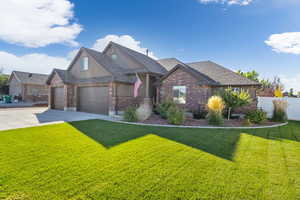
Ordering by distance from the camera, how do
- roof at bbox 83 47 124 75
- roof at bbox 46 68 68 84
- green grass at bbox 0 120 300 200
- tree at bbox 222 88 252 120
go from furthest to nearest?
roof at bbox 46 68 68 84
roof at bbox 83 47 124 75
tree at bbox 222 88 252 120
green grass at bbox 0 120 300 200

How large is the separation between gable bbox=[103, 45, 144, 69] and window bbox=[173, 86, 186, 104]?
13.4ft

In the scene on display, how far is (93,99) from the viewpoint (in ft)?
47.4

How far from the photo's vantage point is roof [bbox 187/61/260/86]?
12438 millimetres

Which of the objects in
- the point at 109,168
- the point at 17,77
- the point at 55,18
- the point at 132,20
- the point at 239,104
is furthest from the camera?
the point at 17,77

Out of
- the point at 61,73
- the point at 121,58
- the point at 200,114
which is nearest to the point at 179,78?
the point at 200,114

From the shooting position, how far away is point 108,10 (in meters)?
11.7

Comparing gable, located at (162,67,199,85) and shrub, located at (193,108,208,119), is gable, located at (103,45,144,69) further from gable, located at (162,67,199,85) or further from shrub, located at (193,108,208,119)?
shrub, located at (193,108,208,119)

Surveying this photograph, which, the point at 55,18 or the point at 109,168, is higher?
the point at 55,18

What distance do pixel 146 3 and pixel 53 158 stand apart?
40.4ft

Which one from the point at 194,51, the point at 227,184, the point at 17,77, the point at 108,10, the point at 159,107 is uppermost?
the point at 108,10

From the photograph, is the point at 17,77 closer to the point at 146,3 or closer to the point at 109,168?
the point at 146,3

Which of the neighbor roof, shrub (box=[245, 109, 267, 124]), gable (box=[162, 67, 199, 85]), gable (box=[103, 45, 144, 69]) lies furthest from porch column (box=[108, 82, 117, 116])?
shrub (box=[245, 109, 267, 124])

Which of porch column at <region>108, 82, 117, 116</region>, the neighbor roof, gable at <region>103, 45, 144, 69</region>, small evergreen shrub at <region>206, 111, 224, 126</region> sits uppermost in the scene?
gable at <region>103, 45, 144, 69</region>

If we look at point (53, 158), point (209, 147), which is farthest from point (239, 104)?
point (53, 158)
